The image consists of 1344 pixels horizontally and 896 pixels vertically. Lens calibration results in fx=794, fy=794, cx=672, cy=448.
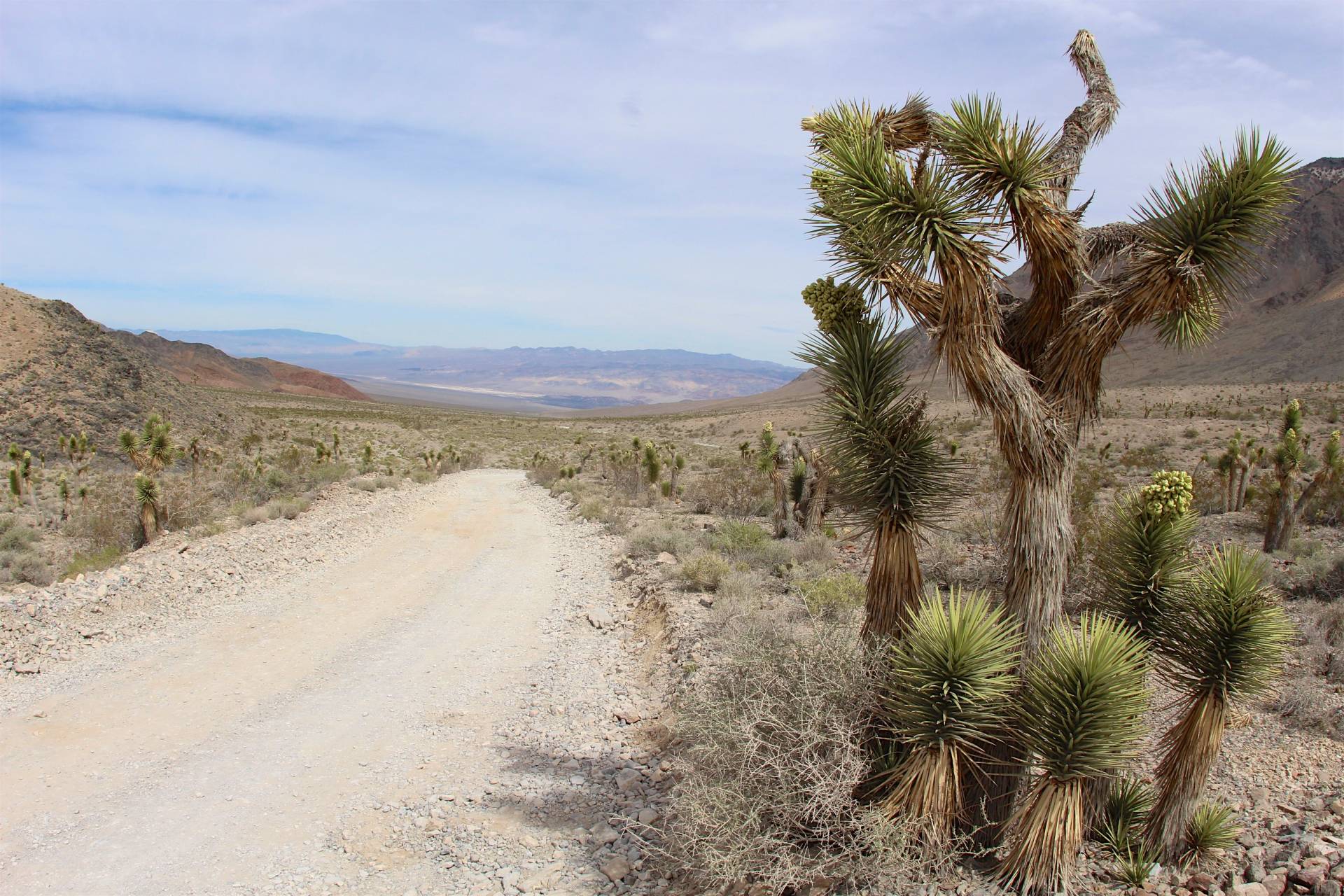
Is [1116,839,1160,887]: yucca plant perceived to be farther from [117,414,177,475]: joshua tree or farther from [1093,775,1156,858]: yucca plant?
[117,414,177,475]: joshua tree

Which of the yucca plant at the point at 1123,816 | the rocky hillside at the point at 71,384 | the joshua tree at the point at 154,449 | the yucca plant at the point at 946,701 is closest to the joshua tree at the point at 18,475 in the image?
the joshua tree at the point at 154,449

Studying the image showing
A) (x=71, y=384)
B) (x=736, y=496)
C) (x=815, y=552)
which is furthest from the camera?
(x=71, y=384)

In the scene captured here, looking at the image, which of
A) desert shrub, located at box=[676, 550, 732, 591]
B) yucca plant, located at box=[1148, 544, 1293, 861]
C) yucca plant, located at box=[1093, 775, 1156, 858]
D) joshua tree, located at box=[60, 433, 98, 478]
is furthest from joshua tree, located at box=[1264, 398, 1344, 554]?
joshua tree, located at box=[60, 433, 98, 478]

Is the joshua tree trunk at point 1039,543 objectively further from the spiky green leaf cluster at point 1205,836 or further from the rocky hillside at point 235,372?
the rocky hillside at point 235,372

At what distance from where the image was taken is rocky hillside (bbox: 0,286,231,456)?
30.2 metres

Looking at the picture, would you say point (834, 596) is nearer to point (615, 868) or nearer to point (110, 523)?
point (615, 868)

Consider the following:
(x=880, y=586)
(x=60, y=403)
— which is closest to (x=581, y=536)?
(x=880, y=586)

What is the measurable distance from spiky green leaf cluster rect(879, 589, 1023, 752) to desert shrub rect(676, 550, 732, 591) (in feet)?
21.2

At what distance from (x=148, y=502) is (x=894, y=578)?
547 inches

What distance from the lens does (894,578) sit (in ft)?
15.3

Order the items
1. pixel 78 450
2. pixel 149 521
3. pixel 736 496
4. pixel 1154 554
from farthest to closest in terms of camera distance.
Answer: pixel 78 450 < pixel 736 496 < pixel 149 521 < pixel 1154 554

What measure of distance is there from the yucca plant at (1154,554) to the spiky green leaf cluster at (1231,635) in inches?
6.3

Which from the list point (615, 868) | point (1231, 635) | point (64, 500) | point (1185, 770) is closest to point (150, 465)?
point (64, 500)

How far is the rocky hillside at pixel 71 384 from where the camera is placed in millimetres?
30219
